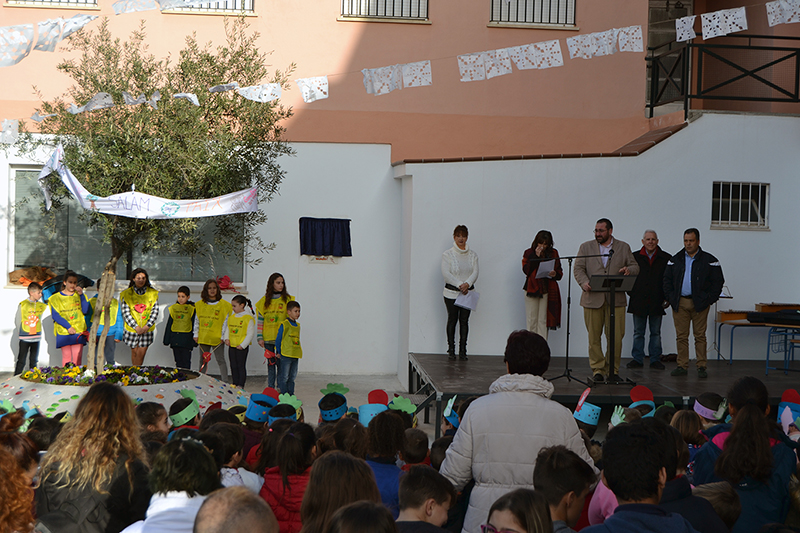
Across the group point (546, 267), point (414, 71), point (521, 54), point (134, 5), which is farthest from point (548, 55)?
point (134, 5)

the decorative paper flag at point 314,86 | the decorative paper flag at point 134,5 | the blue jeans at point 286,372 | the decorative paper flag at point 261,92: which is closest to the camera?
the decorative paper flag at point 134,5

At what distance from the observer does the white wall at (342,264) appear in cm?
1060

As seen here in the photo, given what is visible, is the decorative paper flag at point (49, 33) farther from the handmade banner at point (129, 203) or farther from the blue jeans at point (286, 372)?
the blue jeans at point (286, 372)

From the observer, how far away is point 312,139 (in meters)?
10.7

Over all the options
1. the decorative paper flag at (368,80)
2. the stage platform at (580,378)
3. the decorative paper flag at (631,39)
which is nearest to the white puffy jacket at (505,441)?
the stage platform at (580,378)

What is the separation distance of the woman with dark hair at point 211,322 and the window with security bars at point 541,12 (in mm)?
6006

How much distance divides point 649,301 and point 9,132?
7.46 meters

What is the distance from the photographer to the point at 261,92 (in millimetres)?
7383

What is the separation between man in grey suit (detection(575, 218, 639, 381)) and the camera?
7.57 meters

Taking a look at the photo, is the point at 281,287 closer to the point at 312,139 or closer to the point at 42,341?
the point at 312,139

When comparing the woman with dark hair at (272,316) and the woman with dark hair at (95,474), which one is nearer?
the woman with dark hair at (95,474)

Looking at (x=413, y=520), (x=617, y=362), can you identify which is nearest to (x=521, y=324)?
(x=617, y=362)

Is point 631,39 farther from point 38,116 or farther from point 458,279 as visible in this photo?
point 38,116

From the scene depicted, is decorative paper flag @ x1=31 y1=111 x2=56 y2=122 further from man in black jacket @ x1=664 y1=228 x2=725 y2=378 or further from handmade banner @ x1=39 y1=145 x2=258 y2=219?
man in black jacket @ x1=664 y1=228 x2=725 y2=378
